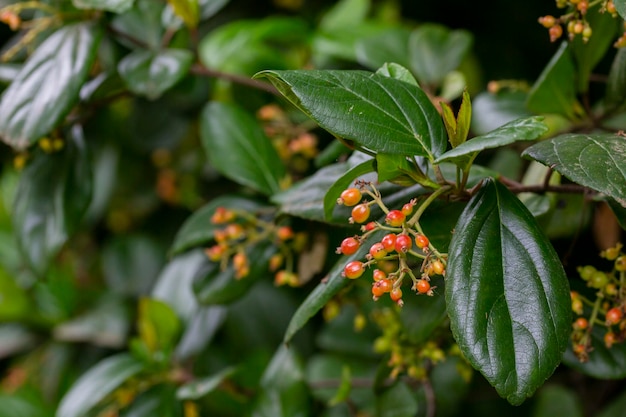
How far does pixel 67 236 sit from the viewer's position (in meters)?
1.06

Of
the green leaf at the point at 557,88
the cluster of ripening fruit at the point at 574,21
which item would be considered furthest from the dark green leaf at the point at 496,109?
the cluster of ripening fruit at the point at 574,21

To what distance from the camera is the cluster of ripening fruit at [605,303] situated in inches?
27.2

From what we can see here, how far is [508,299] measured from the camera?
2.01ft

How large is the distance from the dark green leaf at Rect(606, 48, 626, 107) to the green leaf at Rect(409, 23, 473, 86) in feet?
1.11

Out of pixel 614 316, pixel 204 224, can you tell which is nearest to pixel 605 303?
pixel 614 316

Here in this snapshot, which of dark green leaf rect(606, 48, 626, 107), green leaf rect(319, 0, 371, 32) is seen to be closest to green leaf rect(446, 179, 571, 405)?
dark green leaf rect(606, 48, 626, 107)

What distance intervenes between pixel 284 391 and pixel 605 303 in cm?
51

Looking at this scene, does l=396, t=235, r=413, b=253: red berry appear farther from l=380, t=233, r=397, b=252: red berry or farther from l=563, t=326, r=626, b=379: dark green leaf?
l=563, t=326, r=626, b=379: dark green leaf

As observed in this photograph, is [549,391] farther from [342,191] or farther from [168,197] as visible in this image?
[168,197]

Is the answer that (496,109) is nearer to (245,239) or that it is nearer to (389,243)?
(245,239)

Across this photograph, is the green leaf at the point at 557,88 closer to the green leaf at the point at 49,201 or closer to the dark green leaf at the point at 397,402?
the dark green leaf at the point at 397,402

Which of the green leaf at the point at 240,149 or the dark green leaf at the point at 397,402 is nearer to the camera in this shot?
the dark green leaf at the point at 397,402

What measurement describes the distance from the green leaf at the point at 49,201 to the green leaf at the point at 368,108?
593 mm

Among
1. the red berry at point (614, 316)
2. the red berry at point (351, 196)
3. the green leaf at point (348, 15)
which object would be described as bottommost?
the green leaf at point (348, 15)
